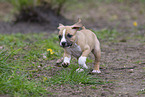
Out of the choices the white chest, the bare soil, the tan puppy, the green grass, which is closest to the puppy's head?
the tan puppy

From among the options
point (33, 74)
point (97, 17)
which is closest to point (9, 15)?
point (97, 17)

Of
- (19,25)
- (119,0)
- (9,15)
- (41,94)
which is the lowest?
(41,94)

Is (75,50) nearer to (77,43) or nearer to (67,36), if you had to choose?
(77,43)

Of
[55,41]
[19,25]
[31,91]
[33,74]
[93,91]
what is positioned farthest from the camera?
[19,25]

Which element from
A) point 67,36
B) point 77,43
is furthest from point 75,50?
point 67,36

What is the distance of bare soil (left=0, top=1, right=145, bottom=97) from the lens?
4.09 metres

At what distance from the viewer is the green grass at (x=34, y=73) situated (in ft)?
12.2

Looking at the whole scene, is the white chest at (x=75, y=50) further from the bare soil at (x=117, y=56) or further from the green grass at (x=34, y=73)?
the bare soil at (x=117, y=56)

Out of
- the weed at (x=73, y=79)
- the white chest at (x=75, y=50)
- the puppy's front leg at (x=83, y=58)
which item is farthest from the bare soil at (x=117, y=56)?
the white chest at (x=75, y=50)

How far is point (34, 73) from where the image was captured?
199 inches

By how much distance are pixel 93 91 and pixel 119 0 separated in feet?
42.8

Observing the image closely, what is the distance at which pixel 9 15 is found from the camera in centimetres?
1363

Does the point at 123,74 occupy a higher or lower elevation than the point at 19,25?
lower

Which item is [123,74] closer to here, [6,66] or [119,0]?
[6,66]
